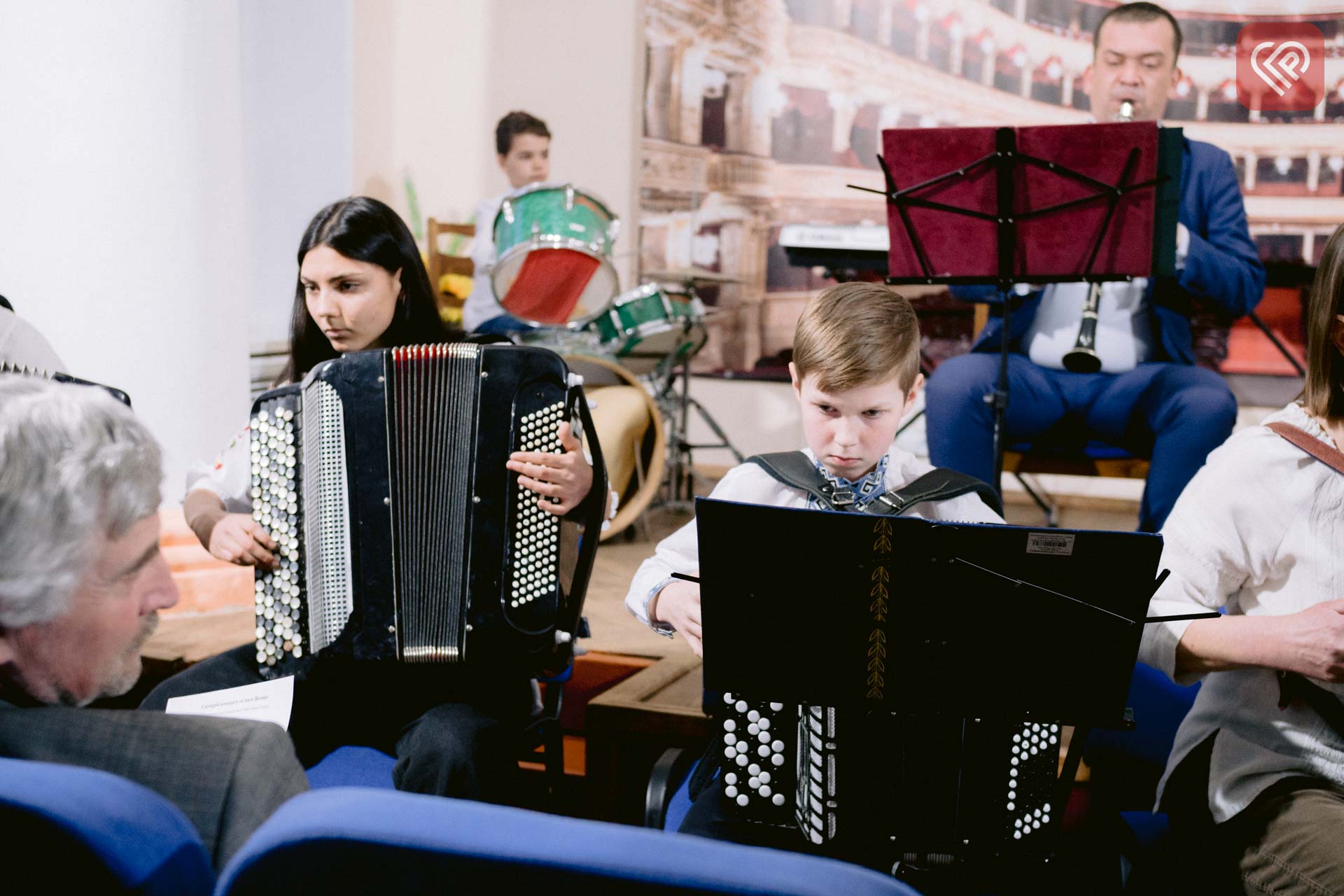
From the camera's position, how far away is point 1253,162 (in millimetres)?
5164

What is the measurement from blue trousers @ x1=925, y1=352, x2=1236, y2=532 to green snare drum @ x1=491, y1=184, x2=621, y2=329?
56.8 inches

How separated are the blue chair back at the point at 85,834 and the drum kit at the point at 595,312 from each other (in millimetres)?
3285

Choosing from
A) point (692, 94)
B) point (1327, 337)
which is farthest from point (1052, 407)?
point (692, 94)

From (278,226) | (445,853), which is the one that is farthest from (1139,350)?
(278,226)

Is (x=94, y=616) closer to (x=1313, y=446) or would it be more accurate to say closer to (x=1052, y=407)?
(x=1313, y=446)

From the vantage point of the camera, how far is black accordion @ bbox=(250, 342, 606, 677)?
1.97 m

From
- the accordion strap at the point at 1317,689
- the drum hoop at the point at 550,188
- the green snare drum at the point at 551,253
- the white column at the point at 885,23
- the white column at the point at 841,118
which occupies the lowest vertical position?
the accordion strap at the point at 1317,689

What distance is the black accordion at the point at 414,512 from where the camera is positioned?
197 cm

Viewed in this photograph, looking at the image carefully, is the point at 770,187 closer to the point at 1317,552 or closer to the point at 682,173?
the point at 682,173

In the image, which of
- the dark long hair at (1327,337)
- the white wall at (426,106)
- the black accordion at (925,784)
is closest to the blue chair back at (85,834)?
the black accordion at (925,784)

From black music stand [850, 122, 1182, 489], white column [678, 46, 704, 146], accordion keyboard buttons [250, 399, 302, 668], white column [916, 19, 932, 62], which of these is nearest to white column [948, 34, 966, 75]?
white column [916, 19, 932, 62]

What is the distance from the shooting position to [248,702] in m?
1.81

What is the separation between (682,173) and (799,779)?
4.80 metres

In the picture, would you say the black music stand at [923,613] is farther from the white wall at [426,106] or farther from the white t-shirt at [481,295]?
the white wall at [426,106]
